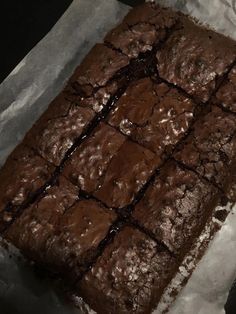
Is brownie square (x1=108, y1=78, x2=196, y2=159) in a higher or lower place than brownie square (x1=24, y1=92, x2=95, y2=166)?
higher

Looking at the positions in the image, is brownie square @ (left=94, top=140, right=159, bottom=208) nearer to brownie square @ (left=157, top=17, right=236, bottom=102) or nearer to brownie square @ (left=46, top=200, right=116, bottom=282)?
brownie square @ (left=46, top=200, right=116, bottom=282)

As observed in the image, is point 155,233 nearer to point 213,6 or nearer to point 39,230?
point 39,230

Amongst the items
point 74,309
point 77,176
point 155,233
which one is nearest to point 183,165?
point 155,233

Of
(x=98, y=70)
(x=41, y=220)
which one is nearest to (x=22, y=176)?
(x=41, y=220)

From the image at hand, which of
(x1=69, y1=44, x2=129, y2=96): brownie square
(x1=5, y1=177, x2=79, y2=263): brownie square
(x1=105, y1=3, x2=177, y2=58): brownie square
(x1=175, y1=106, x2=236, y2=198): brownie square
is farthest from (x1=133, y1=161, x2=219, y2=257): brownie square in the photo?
(x1=105, y1=3, x2=177, y2=58): brownie square

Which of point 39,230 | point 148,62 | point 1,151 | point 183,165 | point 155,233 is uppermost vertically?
point 148,62

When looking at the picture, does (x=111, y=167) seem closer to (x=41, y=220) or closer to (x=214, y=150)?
(x=41, y=220)
